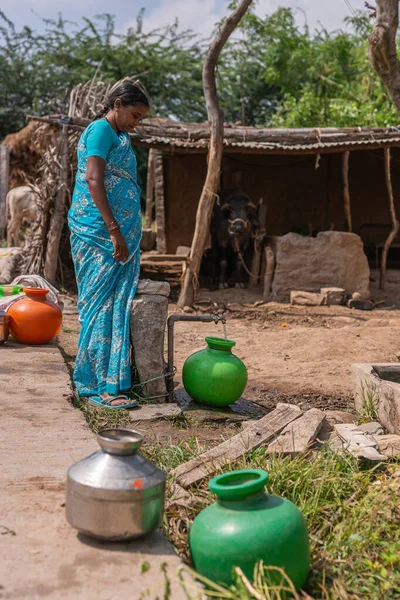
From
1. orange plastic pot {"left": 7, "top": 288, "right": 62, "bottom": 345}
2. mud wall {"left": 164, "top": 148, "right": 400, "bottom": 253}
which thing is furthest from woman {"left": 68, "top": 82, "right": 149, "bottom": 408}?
mud wall {"left": 164, "top": 148, "right": 400, "bottom": 253}

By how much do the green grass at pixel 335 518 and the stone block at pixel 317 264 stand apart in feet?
24.0

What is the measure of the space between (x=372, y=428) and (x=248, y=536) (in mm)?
2005

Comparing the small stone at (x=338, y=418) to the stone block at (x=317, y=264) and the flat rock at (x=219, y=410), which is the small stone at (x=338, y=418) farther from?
the stone block at (x=317, y=264)

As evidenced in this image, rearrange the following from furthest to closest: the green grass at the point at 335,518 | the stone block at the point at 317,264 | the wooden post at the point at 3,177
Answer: the wooden post at the point at 3,177 → the stone block at the point at 317,264 → the green grass at the point at 335,518

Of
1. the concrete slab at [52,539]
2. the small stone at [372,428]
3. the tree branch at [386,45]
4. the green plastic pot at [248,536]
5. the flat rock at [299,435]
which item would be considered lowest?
the small stone at [372,428]

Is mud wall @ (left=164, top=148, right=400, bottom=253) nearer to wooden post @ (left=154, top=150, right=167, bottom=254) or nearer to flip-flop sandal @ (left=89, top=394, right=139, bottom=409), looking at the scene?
wooden post @ (left=154, top=150, right=167, bottom=254)

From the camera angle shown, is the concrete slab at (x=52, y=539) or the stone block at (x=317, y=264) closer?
the concrete slab at (x=52, y=539)

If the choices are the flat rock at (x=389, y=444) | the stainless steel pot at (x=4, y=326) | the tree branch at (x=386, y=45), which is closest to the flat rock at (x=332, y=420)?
the flat rock at (x=389, y=444)

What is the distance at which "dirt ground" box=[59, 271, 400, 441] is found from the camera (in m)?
5.64

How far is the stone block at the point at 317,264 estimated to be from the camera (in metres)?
10.8

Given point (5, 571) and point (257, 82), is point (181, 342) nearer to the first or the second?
point (5, 571)

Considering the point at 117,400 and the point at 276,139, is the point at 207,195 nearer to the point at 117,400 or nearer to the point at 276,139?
the point at 276,139

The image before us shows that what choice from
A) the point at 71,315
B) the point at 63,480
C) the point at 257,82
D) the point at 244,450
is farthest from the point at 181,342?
the point at 257,82

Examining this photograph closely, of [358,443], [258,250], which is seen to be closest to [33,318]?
[358,443]
